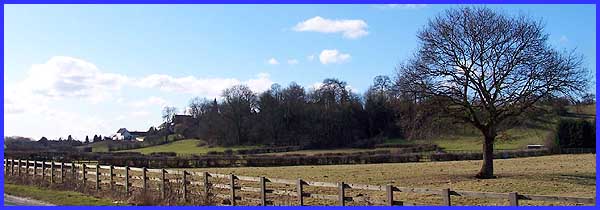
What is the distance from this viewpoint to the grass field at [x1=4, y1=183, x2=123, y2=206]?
60.7ft

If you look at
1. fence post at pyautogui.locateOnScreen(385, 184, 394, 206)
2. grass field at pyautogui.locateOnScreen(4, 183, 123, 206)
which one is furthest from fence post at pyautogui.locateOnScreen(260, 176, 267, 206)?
grass field at pyautogui.locateOnScreen(4, 183, 123, 206)

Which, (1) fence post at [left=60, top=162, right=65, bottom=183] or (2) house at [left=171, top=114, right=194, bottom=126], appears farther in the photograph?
(2) house at [left=171, top=114, right=194, bottom=126]

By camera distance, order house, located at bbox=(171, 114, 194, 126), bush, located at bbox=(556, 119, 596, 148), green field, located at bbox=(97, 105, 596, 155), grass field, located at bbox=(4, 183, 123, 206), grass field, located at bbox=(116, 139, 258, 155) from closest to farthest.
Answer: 1. grass field, located at bbox=(4, 183, 123, 206)
2. green field, located at bbox=(97, 105, 596, 155)
3. bush, located at bbox=(556, 119, 596, 148)
4. grass field, located at bbox=(116, 139, 258, 155)
5. house, located at bbox=(171, 114, 194, 126)

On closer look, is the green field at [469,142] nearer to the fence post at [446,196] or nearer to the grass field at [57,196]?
the fence post at [446,196]

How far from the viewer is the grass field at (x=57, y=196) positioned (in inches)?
728

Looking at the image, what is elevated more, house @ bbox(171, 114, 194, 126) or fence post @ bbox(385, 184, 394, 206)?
house @ bbox(171, 114, 194, 126)

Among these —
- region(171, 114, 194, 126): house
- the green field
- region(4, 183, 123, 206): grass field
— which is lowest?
region(4, 183, 123, 206): grass field

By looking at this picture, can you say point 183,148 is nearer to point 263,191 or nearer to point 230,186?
point 230,186

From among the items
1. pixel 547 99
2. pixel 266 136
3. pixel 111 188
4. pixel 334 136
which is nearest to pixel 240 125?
pixel 266 136

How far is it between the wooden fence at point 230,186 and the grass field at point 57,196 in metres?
1.31

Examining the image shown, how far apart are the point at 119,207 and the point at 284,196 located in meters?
4.00

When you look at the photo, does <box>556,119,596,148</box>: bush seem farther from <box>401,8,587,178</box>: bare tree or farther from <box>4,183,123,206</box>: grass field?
<box>4,183,123,206</box>: grass field

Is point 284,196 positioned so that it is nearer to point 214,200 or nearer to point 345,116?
point 214,200

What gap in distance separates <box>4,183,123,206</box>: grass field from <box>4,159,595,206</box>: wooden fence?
131 cm
